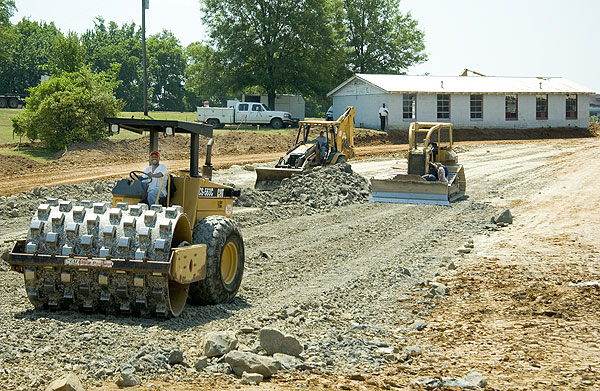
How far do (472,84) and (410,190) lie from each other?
3065 cm

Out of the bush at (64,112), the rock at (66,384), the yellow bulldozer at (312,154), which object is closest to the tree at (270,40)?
the bush at (64,112)

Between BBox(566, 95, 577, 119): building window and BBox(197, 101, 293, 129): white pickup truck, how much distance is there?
59.3ft

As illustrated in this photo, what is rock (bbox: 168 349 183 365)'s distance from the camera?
24.1 feet

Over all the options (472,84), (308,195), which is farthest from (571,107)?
(308,195)

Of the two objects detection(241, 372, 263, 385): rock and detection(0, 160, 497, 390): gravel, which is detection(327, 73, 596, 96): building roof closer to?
detection(0, 160, 497, 390): gravel

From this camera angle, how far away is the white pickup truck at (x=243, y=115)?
162ft

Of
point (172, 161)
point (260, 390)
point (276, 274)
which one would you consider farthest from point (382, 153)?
point (260, 390)

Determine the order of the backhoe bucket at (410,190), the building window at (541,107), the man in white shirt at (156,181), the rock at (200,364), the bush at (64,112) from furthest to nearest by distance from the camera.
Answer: the building window at (541,107) < the bush at (64,112) < the backhoe bucket at (410,190) < the man in white shirt at (156,181) < the rock at (200,364)

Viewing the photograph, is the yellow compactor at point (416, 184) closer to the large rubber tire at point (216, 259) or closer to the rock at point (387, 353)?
the large rubber tire at point (216, 259)

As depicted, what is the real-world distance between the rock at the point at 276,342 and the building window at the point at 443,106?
140 feet

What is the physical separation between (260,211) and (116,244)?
11.2 m

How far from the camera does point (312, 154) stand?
25.7 m

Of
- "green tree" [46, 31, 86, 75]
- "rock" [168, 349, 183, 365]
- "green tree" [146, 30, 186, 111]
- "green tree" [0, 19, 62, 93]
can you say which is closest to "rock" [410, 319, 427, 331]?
"rock" [168, 349, 183, 365]

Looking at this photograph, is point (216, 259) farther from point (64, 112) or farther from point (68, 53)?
point (68, 53)
